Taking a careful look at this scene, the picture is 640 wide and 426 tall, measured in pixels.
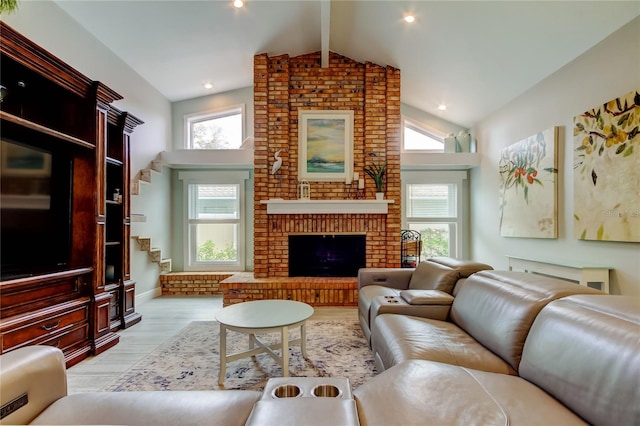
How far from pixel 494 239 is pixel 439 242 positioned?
1.02m

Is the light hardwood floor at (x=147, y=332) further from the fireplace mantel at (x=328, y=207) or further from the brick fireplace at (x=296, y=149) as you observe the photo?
the fireplace mantel at (x=328, y=207)

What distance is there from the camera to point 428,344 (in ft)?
5.48

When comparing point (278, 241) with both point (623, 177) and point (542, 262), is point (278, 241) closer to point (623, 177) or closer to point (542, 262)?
point (542, 262)

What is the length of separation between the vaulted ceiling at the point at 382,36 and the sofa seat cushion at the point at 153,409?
11.3ft

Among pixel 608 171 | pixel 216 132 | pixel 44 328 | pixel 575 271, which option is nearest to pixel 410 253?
pixel 575 271

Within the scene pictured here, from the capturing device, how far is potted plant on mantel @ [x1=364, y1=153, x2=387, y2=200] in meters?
4.40

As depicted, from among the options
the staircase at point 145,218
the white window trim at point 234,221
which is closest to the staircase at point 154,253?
the staircase at point 145,218

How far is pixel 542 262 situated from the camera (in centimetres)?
329

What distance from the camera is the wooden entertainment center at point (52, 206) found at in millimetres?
2078

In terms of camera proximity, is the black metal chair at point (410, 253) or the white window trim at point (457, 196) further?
the white window trim at point (457, 196)

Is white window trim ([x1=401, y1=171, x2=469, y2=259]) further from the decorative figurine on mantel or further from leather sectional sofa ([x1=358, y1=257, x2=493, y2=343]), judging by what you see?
leather sectional sofa ([x1=358, y1=257, x2=493, y2=343])

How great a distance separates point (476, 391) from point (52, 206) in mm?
3202

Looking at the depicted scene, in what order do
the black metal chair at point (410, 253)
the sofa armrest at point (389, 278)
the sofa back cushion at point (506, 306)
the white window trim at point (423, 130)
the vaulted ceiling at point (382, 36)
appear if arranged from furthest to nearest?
the white window trim at point (423, 130)
the black metal chair at point (410, 253)
the sofa armrest at point (389, 278)
the vaulted ceiling at point (382, 36)
the sofa back cushion at point (506, 306)

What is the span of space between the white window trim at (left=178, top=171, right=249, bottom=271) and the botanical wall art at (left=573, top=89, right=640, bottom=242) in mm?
4520
